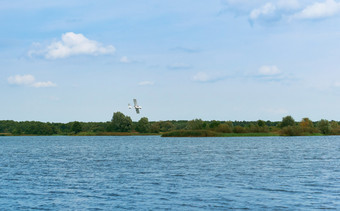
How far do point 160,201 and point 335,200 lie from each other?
13.8m

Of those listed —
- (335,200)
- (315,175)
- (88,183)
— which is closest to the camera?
(335,200)

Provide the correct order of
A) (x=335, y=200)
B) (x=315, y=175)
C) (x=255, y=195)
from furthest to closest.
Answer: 1. (x=315, y=175)
2. (x=255, y=195)
3. (x=335, y=200)

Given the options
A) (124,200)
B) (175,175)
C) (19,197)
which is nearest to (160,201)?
(124,200)

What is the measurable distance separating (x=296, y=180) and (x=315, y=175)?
5.62 metres

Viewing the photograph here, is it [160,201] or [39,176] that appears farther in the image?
[39,176]

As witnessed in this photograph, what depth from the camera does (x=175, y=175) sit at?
47.4 metres

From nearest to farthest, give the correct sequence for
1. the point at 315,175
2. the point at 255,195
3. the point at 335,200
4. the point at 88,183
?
the point at 335,200 → the point at 255,195 → the point at 88,183 → the point at 315,175

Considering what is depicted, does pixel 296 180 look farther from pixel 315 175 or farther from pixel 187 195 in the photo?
pixel 187 195

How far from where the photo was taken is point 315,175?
46.3 meters

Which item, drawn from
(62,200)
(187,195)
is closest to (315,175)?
(187,195)

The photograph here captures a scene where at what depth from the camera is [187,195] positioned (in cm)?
3381

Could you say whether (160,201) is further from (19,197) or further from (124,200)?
(19,197)

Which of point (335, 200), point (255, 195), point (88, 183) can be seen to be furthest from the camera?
point (88, 183)

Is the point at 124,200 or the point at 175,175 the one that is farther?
the point at 175,175
